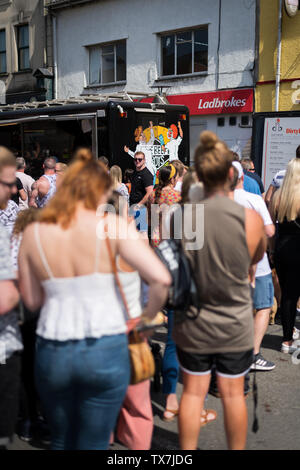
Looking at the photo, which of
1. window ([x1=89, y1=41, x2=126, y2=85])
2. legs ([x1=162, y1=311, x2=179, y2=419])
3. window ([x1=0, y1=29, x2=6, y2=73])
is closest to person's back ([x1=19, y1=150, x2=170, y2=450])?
legs ([x1=162, y1=311, x2=179, y2=419])

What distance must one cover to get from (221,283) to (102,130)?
7.51m

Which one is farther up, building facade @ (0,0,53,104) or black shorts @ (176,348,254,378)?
building facade @ (0,0,53,104)

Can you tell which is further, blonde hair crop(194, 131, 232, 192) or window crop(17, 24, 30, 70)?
window crop(17, 24, 30, 70)

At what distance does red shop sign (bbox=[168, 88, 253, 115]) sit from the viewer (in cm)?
1416

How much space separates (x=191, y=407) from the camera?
2.73m

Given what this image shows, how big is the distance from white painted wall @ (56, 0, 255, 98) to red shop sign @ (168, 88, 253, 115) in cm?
23

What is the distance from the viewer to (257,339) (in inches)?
171

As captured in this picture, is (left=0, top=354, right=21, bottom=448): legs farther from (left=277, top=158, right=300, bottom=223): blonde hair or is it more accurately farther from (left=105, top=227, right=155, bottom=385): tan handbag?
(left=277, top=158, right=300, bottom=223): blonde hair

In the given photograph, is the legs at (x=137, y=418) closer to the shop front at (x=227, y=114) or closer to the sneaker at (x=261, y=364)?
the sneaker at (x=261, y=364)

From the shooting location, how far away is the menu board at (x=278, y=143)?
859cm

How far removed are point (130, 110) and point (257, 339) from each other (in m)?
6.61
